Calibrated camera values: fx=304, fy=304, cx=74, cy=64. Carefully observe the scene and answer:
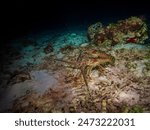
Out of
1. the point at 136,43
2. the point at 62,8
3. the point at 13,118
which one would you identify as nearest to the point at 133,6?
the point at 136,43

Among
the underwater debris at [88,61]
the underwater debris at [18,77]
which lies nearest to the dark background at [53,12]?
the underwater debris at [88,61]

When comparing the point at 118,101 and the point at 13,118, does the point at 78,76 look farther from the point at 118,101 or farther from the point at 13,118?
the point at 13,118

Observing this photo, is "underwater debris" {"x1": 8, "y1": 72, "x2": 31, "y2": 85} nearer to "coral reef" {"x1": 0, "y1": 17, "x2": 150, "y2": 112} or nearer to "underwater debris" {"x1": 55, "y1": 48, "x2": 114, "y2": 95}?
"coral reef" {"x1": 0, "y1": 17, "x2": 150, "y2": 112}

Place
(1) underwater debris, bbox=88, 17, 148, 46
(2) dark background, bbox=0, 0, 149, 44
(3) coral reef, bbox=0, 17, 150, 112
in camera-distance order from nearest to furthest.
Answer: (3) coral reef, bbox=0, 17, 150, 112
(1) underwater debris, bbox=88, 17, 148, 46
(2) dark background, bbox=0, 0, 149, 44

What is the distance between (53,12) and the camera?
6.38 m

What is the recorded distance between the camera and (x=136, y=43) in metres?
5.74

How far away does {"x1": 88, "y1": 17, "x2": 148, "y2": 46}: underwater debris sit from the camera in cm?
Result: 579

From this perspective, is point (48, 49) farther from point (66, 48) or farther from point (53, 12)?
point (53, 12)

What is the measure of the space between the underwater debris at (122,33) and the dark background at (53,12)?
24 cm

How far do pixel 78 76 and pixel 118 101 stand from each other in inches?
34.4

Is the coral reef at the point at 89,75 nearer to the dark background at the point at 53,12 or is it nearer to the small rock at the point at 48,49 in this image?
the small rock at the point at 48,49

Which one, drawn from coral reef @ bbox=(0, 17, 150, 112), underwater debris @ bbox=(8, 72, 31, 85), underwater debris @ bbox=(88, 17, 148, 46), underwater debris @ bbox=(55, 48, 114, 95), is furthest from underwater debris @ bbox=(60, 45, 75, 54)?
underwater debris @ bbox=(8, 72, 31, 85)

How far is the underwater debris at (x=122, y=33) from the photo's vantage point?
19.0 ft

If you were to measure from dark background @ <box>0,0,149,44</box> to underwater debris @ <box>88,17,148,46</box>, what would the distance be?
24cm
